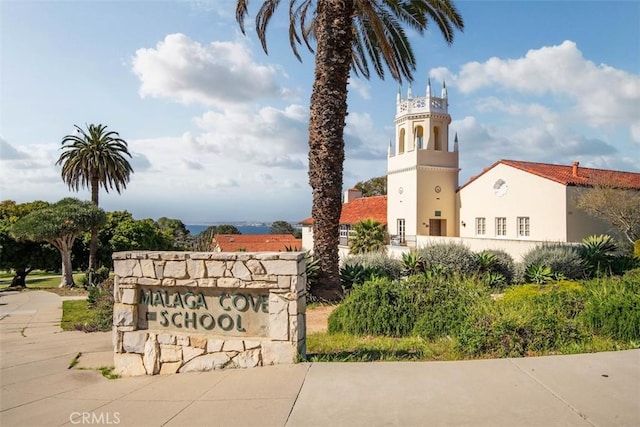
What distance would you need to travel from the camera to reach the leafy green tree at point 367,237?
32156 mm

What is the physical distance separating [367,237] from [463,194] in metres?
7.66

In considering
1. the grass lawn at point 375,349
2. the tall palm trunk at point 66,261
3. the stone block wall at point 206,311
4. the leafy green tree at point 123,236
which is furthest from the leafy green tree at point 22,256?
the grass lawn at point 375,349

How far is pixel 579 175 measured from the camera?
27.5 meters

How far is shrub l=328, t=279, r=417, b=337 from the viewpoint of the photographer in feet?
27.2

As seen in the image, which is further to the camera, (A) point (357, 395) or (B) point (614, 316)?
(B) point (614, 316)

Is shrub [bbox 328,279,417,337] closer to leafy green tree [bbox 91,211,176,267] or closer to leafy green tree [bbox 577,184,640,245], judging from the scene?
leafy green tree [bbox 577,184,640,245]

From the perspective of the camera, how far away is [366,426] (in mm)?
3994

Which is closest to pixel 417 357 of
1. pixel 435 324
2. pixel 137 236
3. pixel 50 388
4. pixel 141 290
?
pixel 435 324

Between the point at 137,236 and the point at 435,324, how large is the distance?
35.7 metres

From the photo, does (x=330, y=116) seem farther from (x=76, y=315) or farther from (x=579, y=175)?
(x=579, y=175)

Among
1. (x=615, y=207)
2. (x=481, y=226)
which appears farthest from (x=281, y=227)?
(x=615, y=207)

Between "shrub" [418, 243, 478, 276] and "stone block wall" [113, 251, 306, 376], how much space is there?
10479 millimetres

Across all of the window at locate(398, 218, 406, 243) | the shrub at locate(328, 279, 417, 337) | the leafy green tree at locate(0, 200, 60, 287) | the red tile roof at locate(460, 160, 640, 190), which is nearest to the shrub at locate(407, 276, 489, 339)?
the shrub at locate(328, 279, 417, 337)

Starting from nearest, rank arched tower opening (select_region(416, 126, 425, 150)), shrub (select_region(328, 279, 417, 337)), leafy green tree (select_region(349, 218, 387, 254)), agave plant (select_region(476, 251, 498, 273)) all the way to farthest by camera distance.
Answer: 1. shrub (select_region(328, 279, 417, 337))
2. agave plant (select_region(476, 251, 498, 273))
3. leafy green tree (select_region(349, 218, 387, 254))
4. arched tower opening (select_region(416, 126, 425, 150))
